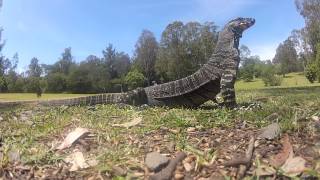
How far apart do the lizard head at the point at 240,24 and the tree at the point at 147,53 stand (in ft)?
200

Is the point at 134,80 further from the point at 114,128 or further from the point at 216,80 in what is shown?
the point at 114,128

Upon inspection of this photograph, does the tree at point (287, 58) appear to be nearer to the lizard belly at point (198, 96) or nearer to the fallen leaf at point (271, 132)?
the lizard belly at point (198, 96)

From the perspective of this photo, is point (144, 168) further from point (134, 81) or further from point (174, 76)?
point (174, 76)

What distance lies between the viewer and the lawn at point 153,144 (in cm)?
454

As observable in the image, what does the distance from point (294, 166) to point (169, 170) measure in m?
1.16

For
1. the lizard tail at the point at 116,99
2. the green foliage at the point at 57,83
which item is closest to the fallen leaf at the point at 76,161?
the lizard tail at the point at 116,99

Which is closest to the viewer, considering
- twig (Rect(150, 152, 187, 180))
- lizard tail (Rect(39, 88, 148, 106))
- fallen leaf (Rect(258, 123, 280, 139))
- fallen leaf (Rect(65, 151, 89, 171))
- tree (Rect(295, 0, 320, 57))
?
twig (Rect(150, 152, 187, 180))

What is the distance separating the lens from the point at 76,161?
4.91 meters

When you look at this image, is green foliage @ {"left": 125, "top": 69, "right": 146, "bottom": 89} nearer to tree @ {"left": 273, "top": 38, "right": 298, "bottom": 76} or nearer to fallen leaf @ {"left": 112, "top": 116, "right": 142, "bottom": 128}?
tree @ {"left": 273, "top": 38, "right": 298, "bottom": 76}

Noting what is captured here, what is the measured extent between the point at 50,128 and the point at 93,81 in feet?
216

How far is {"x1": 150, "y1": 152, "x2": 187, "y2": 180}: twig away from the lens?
14.2 ft

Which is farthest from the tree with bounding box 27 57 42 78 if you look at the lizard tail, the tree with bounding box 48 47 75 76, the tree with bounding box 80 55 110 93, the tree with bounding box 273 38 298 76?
the lizard tail

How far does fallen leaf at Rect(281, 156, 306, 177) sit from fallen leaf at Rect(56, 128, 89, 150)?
7.94 ft

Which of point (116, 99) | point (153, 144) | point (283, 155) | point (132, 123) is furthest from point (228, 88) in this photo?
point (283, 155)
